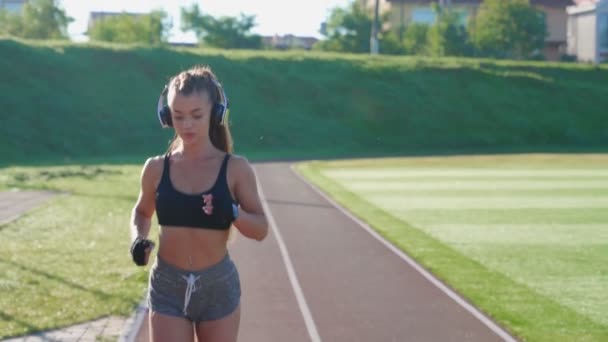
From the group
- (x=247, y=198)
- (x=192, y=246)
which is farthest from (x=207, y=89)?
(x=192, y=246)

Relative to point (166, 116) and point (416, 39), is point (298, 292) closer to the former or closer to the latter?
point (166, 116)

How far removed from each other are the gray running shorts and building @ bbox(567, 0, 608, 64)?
89808 millimetres

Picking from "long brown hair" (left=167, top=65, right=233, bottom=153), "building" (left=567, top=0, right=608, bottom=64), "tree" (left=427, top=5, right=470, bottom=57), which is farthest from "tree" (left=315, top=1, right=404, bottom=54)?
"long brown hair" (left=167, top=65, right=233, bottom=153)

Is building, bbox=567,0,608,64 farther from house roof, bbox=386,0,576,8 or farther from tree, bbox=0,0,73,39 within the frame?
tree, bbox=0,0,73,39

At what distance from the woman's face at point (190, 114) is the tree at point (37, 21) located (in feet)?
264

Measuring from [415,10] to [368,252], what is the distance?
89447mm

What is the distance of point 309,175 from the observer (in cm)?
3666

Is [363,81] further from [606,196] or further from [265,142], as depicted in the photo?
[606,196]

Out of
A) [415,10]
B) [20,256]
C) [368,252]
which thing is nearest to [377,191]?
[368,252]

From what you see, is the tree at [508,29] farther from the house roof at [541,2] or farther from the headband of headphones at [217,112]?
the headband of headphones at [217,112]

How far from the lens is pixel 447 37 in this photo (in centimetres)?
8556

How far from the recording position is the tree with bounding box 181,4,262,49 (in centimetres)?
9088

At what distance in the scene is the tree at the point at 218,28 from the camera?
Result: 90875 mm

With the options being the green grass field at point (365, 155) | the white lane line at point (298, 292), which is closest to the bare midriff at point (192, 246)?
the white lane line at point (298, 292)
